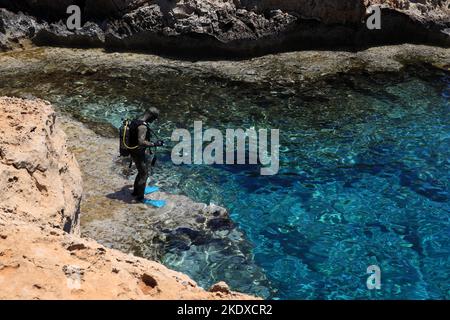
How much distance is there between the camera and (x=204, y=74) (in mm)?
21094

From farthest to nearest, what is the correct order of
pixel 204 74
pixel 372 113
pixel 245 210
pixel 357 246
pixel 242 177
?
pixel 204 74
pixel 372 113
pixel 242 177
pixel 245 210
pixel 357 246

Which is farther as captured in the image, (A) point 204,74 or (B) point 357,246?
(A) point 204,74

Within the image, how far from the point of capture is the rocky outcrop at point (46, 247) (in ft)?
18.4

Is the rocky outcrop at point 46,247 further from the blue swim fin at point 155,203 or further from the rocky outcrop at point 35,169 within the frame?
the blue swim fin at point 155,203

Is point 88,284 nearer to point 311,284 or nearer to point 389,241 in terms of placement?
point 311,284

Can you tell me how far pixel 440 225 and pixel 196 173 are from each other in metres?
6.15

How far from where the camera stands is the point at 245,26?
896 inches

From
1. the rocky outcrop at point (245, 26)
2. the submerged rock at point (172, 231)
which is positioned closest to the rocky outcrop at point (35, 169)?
the submerged rock at point (172, 231)

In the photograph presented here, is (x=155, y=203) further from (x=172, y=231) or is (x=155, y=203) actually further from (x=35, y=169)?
(x=35, y=169)

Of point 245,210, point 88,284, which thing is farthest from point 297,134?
point 88,284

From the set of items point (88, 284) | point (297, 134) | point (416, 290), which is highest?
point (88, 284)

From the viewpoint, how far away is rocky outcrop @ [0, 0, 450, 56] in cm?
2273

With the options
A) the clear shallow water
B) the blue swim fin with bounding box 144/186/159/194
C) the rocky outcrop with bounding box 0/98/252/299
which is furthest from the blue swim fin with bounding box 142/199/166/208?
the rocky outcrop with bounding box 0/98/252/299

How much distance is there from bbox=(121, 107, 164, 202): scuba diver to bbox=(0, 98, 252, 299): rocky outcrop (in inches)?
117
